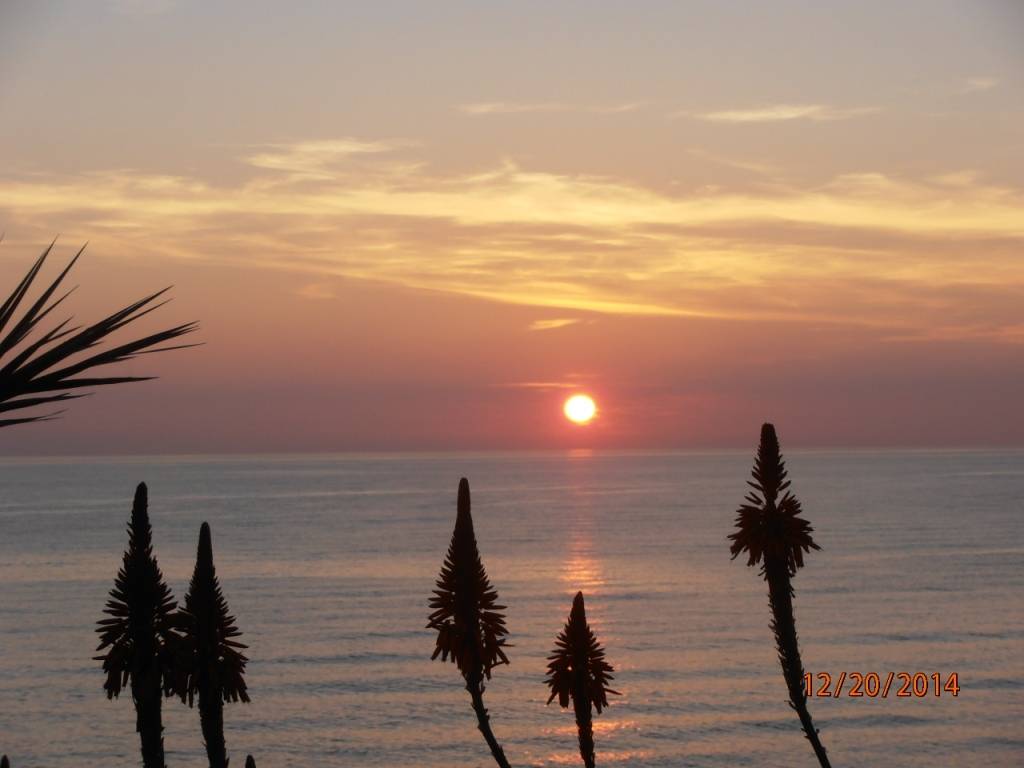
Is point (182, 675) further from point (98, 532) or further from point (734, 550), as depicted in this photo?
point (98, 532)

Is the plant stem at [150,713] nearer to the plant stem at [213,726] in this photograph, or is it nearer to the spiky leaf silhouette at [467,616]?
the plant stem at [213,726]

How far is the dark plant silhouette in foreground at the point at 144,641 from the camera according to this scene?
18031 mm

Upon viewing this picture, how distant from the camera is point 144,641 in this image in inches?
743

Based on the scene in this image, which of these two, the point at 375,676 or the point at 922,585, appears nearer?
the point at 375,676

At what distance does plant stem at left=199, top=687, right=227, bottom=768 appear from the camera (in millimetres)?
20844

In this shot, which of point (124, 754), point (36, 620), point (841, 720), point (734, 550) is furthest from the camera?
point (36, 620)

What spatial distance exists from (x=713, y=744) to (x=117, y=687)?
4589 cm

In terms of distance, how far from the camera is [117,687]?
2102 centimetres

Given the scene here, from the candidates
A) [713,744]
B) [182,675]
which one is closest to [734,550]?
[182,675]
